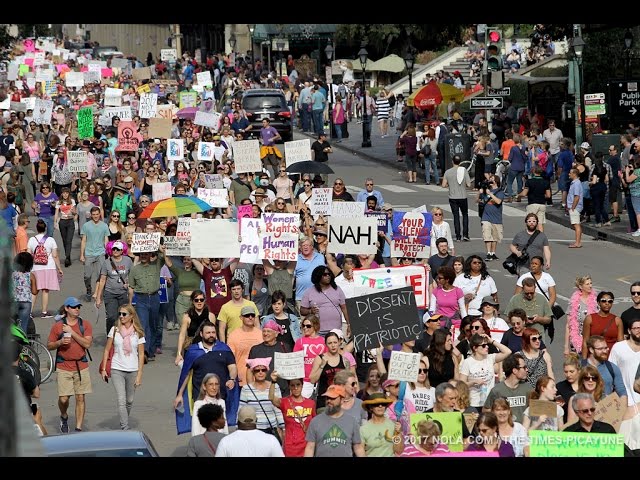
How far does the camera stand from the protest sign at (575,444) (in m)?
8.89

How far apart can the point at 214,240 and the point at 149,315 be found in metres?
1.11

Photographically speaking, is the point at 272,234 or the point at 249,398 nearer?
the point at 249,398

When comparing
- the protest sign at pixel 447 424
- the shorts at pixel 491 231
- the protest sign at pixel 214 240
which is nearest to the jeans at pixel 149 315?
the protest sign at pixel 214 240

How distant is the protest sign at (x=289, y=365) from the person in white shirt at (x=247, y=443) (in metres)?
1.61

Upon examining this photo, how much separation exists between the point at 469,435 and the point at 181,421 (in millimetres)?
3237

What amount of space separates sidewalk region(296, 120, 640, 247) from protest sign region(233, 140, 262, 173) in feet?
20.2

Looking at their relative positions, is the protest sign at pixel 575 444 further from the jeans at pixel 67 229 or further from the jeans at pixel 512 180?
the jeans at pixel 512 180

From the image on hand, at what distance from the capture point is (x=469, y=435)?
396 inches

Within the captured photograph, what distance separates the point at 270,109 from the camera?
42.8m

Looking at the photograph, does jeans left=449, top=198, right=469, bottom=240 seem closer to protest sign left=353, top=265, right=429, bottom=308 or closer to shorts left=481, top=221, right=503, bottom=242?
shorts left=481, top=221, right=503, bottom=242

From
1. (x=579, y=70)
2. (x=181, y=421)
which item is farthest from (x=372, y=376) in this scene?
(x=579, y=70)

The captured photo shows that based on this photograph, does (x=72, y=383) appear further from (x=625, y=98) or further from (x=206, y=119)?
(x=625, y=98)

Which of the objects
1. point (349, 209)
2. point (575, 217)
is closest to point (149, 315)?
point (349, 209)

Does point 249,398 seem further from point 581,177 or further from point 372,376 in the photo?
point 581,177
